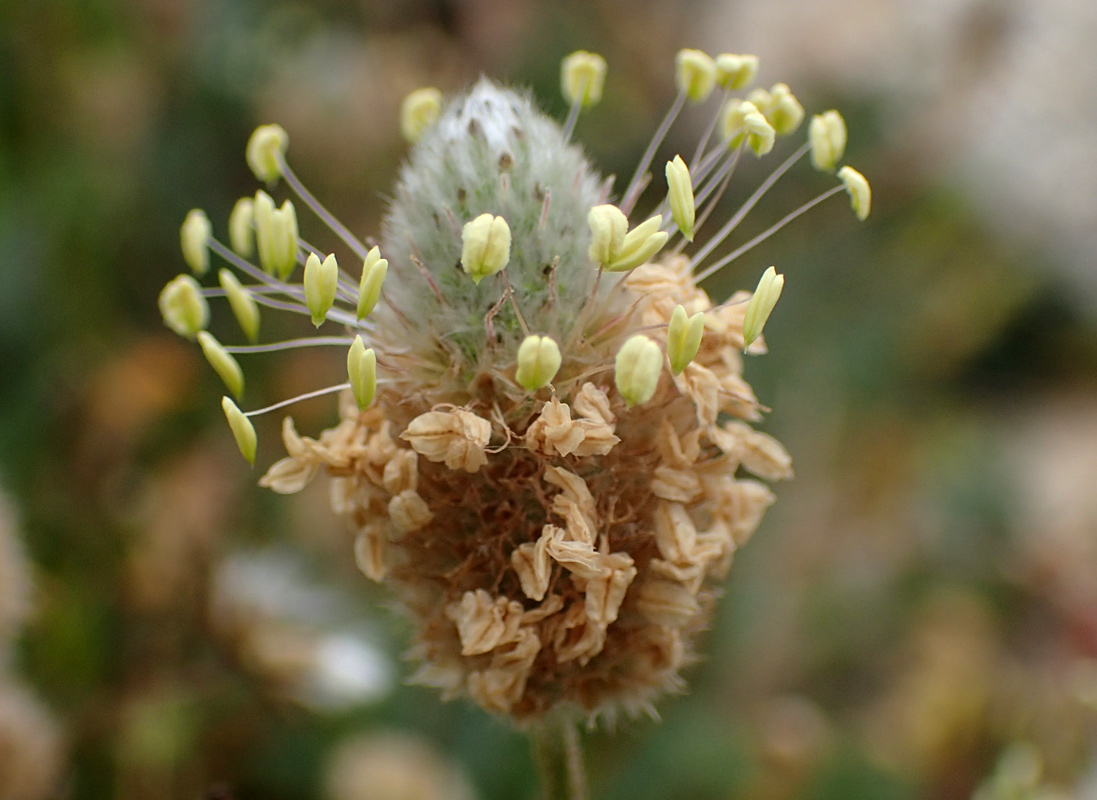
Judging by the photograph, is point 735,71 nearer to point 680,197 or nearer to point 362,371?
point 680,197

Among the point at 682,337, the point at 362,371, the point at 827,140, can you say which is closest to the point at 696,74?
the point at 827,140

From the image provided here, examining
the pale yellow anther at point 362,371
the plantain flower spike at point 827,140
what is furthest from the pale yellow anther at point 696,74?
the pale yellow anther at point 362,371

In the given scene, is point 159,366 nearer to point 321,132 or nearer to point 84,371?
point 84,371

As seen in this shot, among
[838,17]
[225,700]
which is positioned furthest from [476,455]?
[838,17]

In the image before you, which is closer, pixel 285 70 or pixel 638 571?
pixel 638 571

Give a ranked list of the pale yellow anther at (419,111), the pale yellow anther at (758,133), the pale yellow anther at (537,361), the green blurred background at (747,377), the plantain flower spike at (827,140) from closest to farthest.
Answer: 1. the pale yellow anther at (537,361)
2. the pale yellow anther at (758,133)
3. the plantain flower spike at (827,140)
4. the pale yellow anther at (419,111)
5. the green blurred background at (747,377)

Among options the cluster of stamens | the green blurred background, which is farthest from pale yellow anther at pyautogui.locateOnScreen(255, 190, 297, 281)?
the green blurred background

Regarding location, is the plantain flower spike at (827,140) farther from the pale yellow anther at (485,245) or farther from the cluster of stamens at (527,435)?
the pale yellow anther at (485,245)

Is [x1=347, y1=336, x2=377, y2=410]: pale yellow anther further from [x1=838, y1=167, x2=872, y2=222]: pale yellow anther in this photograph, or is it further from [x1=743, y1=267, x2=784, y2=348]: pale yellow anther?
[x1=838, y1=167, x2=872, y2=222]: pale yellow anther
